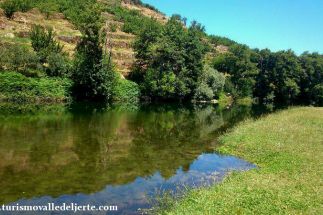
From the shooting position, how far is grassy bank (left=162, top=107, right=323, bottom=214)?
671 inches

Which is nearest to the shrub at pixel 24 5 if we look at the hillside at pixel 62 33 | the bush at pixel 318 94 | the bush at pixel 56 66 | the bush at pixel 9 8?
the hillside at pixel 62 33

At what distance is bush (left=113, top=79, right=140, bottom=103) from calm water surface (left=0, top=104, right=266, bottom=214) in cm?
2720

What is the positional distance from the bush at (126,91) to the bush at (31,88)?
1040cm

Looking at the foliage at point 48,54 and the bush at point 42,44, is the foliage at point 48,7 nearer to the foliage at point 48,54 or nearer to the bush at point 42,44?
the foliage at point 48,54

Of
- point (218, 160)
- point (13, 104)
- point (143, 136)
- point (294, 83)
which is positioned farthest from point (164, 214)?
point (294, 83)

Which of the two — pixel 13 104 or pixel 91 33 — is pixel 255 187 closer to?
pixel 13 104

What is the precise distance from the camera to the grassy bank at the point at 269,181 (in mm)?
17039

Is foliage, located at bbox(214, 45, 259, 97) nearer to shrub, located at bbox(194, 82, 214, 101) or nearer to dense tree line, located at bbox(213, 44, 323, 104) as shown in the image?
dense tree line, located at bbox(213, 44, 323, 104)

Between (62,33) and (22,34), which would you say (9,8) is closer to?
(22,34)

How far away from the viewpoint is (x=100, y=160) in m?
26.7

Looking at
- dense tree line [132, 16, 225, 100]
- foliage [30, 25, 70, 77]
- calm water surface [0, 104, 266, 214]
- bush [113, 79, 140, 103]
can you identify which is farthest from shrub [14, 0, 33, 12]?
calm water surface [0, 104, 266, 214]

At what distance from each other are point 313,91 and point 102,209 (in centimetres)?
10549

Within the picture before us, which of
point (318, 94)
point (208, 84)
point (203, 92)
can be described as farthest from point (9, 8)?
point (318, 94)

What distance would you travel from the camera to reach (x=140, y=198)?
19.5 metres
